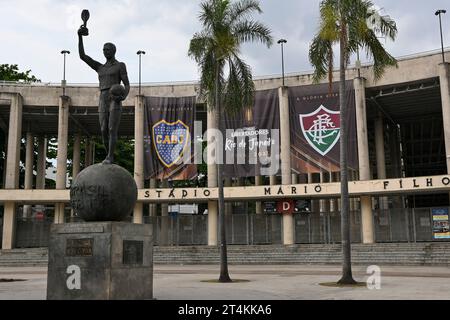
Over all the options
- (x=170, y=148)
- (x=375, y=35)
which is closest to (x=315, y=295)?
(x=375, y=35)

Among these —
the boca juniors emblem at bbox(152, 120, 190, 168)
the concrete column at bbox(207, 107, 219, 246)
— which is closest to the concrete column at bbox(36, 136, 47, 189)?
the boca juniors emblem at bbox(152, 120, 190, 168)

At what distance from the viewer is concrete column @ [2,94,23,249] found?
4075cm

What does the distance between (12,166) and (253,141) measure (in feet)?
63.4

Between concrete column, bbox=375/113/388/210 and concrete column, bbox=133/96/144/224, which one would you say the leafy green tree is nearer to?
concrete column, bbox=133/96/144/224

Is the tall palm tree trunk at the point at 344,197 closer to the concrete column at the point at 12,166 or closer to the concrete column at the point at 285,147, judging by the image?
the concrete column at the point at 285,147

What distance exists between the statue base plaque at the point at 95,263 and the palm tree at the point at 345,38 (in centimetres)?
1049

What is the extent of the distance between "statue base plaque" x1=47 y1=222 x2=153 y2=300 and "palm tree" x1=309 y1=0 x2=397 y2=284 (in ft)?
34.4

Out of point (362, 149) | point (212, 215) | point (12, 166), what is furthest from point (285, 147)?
point (12, 166)

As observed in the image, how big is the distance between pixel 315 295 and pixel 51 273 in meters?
7.60

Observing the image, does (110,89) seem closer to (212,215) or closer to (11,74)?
(212,215)

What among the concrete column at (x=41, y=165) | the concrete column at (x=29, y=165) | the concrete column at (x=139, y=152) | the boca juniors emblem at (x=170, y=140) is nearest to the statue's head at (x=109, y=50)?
the boca juniors emblem at (x=170, y=140)

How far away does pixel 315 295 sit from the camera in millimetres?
15203

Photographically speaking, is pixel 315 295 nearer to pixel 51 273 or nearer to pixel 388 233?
pixel 51 273

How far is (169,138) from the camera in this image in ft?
135
